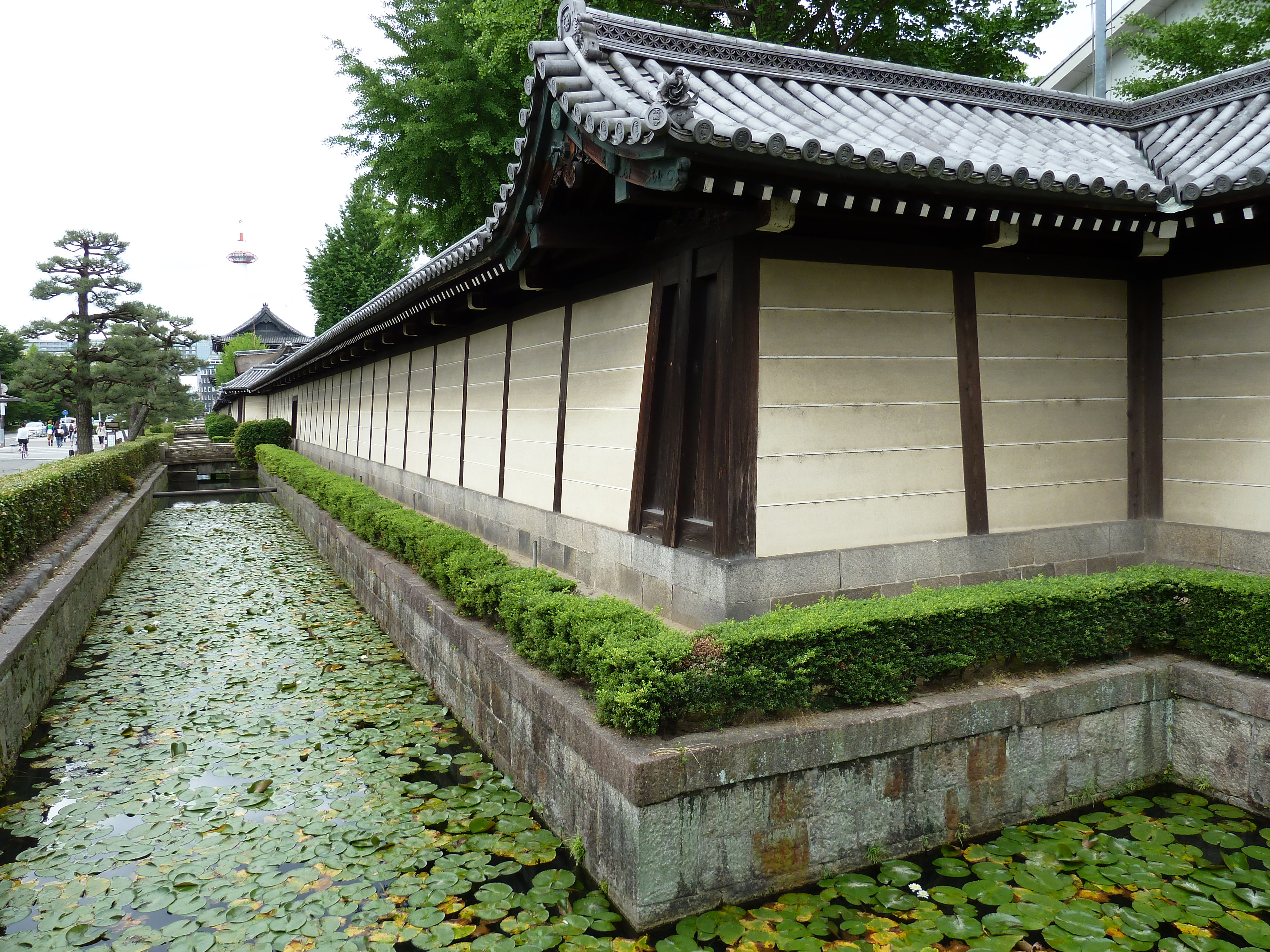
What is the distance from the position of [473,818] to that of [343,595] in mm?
7466

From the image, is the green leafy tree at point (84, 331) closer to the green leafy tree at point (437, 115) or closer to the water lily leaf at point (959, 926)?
the green leafy tree at point (437, 115)

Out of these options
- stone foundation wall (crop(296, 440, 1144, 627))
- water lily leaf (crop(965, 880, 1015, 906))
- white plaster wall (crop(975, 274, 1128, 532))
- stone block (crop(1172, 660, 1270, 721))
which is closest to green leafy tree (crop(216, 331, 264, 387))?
stone foundation wall (crop(296, 440, 1144, 627))

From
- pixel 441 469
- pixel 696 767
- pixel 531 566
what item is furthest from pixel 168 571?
pixel 696 767

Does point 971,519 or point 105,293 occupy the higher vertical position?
point 105,293

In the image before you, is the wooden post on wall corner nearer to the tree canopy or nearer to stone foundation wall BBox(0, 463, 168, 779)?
stone foundation wall BBox(0, 463, 168, 779)

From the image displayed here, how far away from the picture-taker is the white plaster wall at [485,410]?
10164 mm

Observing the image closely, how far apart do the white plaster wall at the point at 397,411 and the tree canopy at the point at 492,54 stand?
510cm

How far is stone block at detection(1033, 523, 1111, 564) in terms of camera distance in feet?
21.7

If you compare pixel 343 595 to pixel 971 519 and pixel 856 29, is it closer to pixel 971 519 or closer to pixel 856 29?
pixel 971 519

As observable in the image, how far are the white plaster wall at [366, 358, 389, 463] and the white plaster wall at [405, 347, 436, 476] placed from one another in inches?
83.9

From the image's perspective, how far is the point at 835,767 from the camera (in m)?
4.53

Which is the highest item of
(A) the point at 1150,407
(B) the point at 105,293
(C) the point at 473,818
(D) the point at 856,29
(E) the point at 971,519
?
(D) the point at 856,29

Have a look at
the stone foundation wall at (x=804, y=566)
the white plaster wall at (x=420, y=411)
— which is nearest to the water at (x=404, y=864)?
the stone foundation wall at (x=804, y=566)

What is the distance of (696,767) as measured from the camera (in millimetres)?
4129
